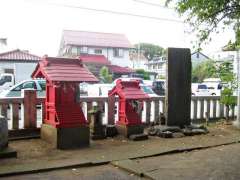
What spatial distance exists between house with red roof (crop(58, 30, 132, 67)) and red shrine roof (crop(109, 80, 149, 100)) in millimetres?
34392

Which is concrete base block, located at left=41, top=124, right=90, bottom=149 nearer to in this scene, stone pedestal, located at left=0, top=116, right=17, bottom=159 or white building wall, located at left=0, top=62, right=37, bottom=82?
stone pedestal, located at left=0, top=116, right=17, bottom=159

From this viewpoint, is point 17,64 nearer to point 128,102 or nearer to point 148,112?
point 148,112

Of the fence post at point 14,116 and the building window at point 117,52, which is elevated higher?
the building window at point 117,52

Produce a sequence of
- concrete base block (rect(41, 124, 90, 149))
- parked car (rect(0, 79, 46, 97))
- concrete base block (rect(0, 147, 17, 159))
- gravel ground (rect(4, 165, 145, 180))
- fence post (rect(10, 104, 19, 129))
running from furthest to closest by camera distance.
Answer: parked car (rect(0, 79, 46, 97)), fence post (rect(10, 104, 19, 129)), concrete base block (rect(41, 124, 90, 149)), concrete base block (rect(0, 147, 17, 159)), gravel ground (rect(4, 165, 145, 180))

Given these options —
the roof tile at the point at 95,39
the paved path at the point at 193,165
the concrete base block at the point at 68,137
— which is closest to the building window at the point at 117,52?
the roof tile at the point at 95,39

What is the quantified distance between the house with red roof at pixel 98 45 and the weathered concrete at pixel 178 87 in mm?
34007

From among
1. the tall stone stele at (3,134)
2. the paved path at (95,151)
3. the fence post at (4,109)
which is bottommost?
the paved path at (95,151)

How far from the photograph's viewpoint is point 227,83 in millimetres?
10828

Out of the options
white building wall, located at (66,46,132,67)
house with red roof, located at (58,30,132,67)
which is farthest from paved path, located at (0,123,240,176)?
white building wall, located at (66,46,132,67)

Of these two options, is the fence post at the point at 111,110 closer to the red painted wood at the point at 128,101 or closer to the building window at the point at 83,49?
the red painted wood at the point at 128,101

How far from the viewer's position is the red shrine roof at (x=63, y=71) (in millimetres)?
7176

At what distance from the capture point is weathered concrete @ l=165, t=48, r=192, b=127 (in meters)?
9.34

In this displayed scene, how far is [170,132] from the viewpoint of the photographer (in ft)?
28.9

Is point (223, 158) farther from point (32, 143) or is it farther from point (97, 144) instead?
point (32, 143)
